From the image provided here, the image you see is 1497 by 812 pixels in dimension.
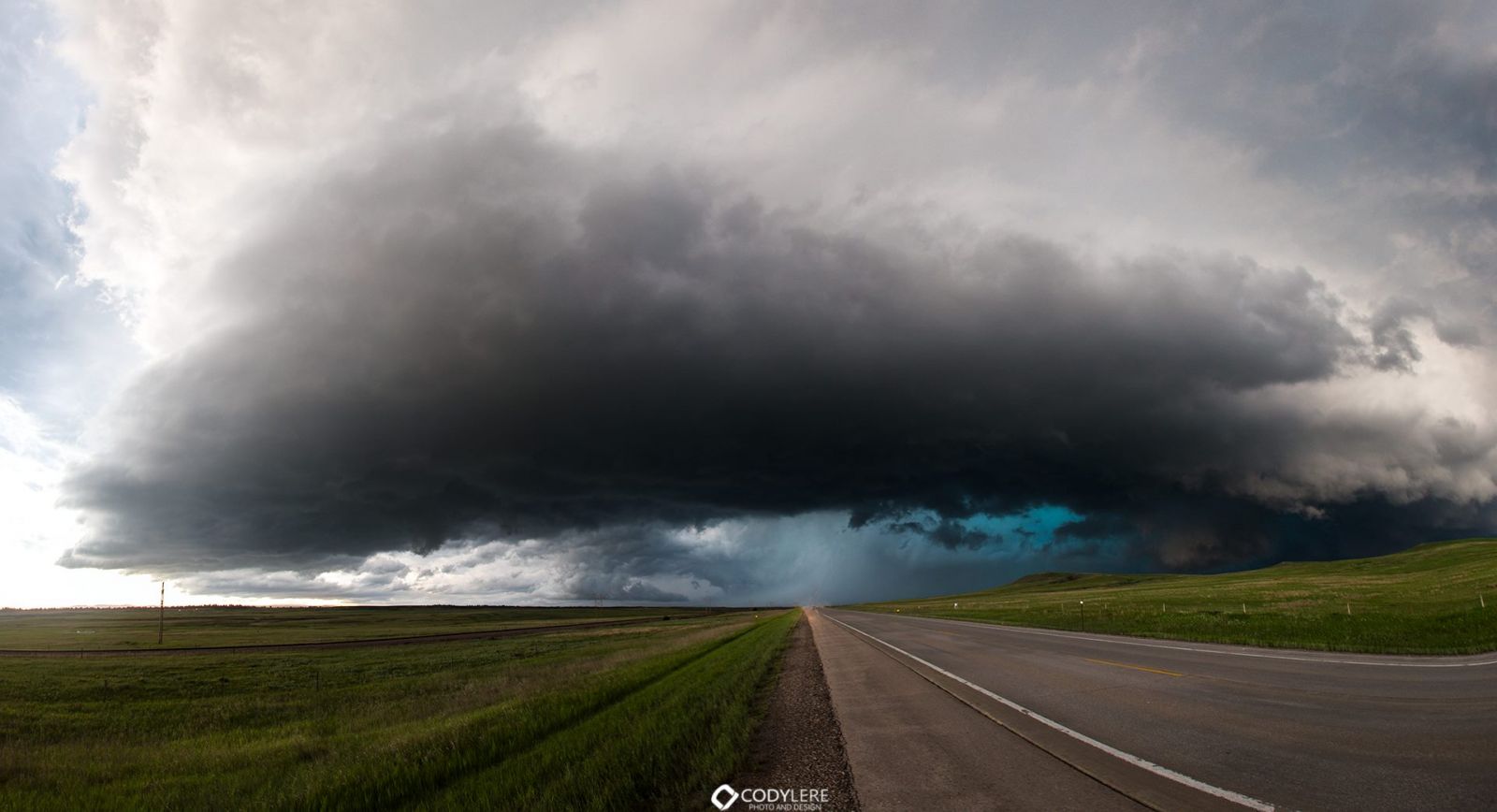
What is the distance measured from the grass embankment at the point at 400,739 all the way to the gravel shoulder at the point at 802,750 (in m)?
0.46

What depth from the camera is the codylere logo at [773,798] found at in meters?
7.35

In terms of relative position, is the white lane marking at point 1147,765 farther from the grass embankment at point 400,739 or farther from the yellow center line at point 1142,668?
the grass embankment at point 400,739

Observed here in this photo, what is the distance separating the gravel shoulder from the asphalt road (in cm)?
26

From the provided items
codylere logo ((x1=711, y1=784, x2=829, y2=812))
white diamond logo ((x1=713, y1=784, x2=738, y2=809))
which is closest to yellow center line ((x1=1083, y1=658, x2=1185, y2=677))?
codylere logo ((x1=711, y1=784, x2=829, y2=812))

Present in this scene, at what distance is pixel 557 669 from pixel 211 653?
163ft

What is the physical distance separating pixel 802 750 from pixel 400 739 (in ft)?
37.8

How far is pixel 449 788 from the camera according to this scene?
10.6m

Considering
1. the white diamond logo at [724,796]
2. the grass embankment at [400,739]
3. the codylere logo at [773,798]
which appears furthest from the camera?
the grass embankment at [400,739]

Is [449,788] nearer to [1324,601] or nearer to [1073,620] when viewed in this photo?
[1073,620]

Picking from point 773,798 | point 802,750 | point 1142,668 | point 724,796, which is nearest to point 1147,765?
point 773,798

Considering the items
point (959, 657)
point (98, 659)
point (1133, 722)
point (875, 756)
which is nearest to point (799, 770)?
point (875, 756)

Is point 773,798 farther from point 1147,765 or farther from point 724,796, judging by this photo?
point 1147,765

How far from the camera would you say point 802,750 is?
10.0 meters

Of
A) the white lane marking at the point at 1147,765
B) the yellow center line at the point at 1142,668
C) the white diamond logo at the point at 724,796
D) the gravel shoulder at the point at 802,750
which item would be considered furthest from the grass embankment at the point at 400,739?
the yellow center line at the point at 1142,668
